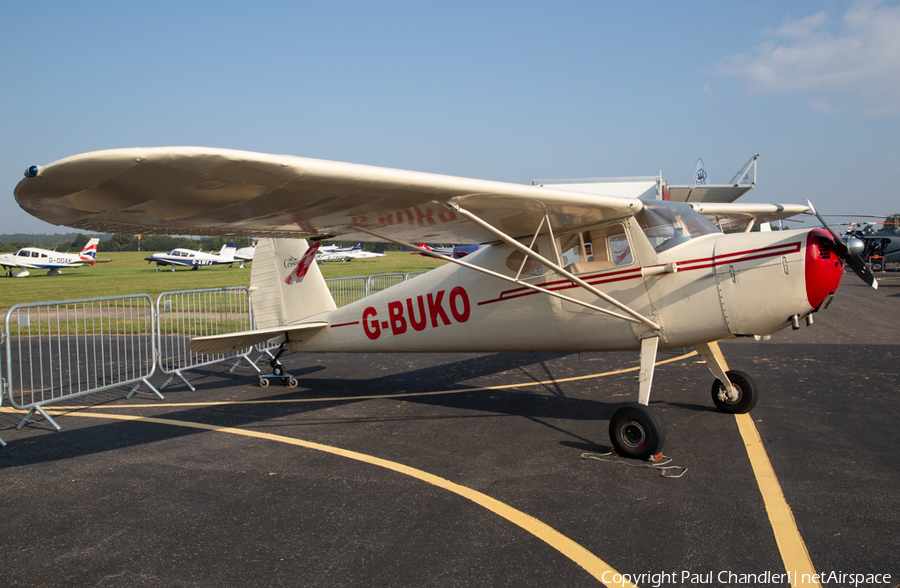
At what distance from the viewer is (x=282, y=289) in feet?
26.6

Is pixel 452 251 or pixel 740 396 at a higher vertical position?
pixel 452 251

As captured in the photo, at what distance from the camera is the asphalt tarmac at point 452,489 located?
3.11m

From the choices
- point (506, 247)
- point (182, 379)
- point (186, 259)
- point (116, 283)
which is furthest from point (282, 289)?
point (186, 259)

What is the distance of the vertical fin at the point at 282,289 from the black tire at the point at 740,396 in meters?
5.10

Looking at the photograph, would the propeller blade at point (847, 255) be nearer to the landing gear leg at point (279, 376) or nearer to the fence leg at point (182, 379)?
the landing gear leg at point (279, 376)

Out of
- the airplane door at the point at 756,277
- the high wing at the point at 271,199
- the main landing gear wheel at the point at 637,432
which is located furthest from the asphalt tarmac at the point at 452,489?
the high wing at the point at 271,199

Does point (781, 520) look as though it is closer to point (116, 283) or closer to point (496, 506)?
point (496, 506)

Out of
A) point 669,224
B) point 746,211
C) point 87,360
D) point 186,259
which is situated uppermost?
point 186,259

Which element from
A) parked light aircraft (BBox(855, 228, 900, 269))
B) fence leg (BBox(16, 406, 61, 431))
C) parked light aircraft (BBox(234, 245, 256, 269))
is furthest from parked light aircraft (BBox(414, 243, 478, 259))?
parked light aircraft (BBox(234, 245, 256, 269))

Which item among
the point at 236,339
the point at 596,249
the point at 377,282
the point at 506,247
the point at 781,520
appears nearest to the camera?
the point at 781,520

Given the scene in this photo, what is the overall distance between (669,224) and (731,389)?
1.96m

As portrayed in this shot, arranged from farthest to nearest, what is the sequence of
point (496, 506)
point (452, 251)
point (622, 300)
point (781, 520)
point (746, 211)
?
point (452, 251) → point (746, 211) → point (622, 300) → point (496, 506) → point (781, 520)

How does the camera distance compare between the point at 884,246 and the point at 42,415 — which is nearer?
the point at 42,415

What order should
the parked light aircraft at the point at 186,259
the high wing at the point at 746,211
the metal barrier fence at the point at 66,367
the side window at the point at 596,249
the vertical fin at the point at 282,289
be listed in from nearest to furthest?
the side window at the point at 596,249, the metal barrier fence at the point at 66,367, the high wing at the point at 746,211, the vertical fin at the point at 282,289, the parked light aircraft at the point at 186,259
